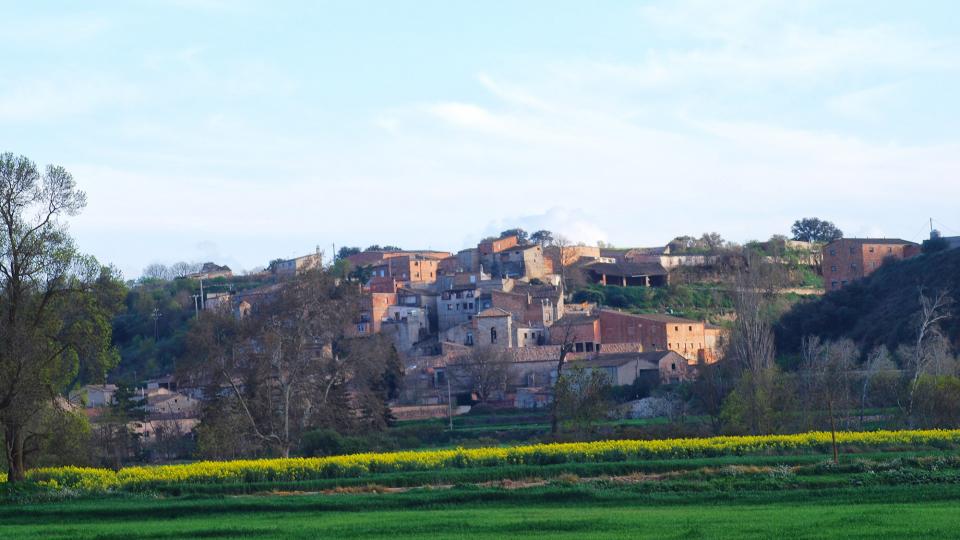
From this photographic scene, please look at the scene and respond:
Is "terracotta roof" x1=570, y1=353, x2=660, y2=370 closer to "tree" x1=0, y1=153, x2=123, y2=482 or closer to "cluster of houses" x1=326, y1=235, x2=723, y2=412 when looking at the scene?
"cluster of houses" x1=326, y1=235, x2=723, y2=412

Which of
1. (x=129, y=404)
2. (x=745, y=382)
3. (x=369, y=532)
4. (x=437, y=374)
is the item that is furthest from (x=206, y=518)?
(x=437, y=374)

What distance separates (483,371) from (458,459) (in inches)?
1497

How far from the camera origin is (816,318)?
77688 millimetres

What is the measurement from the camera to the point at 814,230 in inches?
5709

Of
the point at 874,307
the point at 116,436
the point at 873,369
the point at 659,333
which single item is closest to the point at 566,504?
the point at 873,369

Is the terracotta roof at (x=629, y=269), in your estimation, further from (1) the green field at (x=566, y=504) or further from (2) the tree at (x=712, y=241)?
(1) the green field at (x=566, y=504)

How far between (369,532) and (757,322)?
32.1m

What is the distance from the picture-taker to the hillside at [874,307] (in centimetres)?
7375

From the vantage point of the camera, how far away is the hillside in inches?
2904

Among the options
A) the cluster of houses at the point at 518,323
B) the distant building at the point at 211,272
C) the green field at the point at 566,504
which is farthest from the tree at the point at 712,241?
the green field at the point at 566,504

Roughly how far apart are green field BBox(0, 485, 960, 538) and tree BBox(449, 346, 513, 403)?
44.1 meters

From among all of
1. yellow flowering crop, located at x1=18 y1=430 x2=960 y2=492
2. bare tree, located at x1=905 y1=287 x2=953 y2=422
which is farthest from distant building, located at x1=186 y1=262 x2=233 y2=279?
yellow flowering crop, located at x1=18 y1=430 x2=960 y2=492

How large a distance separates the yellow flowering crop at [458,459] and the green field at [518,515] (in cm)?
456

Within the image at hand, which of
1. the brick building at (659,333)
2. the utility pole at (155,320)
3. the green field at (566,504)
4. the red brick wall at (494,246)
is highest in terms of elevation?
the red brick wall at (494,246)
